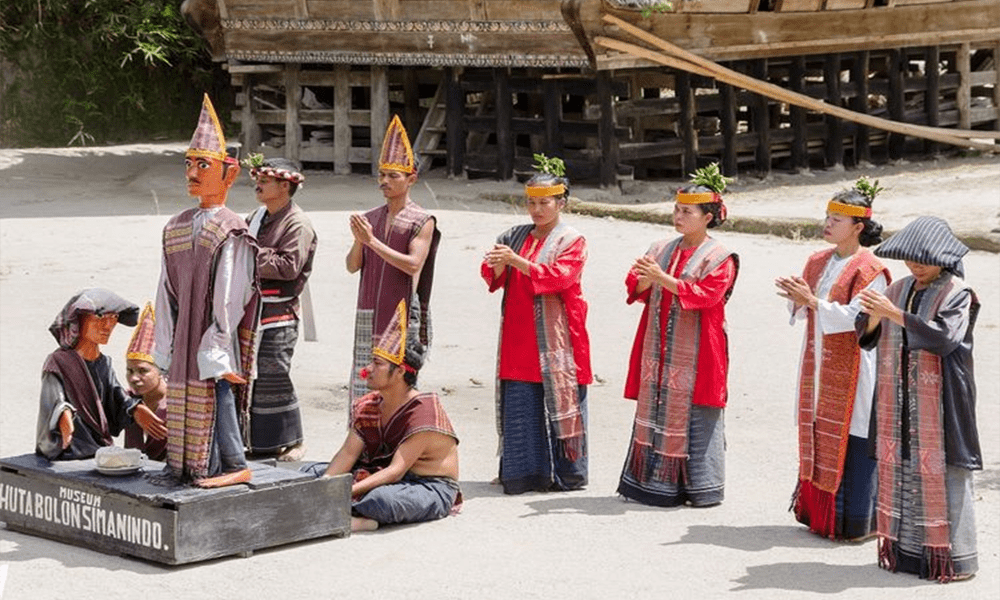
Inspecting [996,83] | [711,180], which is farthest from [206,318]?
[996,83]

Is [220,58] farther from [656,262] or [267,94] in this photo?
[656,262]

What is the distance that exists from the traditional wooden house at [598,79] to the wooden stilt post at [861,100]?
21mm

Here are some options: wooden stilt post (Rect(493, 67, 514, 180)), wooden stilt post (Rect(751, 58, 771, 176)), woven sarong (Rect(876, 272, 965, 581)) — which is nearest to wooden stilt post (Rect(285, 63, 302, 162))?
wooden stilt post (Rect(493, 67, 514, 180))

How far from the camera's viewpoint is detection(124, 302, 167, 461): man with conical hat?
842 centimetres

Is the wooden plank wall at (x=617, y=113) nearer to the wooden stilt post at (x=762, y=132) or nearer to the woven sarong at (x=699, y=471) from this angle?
the wooden stilt post at (x=762, y=132)

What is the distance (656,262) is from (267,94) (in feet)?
43.0

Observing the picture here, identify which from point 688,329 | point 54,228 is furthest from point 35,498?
point 54,228

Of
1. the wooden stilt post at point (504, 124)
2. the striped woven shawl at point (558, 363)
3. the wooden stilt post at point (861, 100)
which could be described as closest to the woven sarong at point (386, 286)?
the striped woven shawl at point (558, 363)

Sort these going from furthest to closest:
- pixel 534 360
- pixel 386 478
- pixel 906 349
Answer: pixel 534 360 → pixel 386 478 → pixel 906 349

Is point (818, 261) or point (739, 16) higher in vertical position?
point (739, 16)

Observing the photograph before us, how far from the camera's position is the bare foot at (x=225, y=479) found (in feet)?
24.3

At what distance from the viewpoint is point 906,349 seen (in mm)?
7352

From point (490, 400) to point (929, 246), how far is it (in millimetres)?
4153

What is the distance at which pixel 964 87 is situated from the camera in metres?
21.0
